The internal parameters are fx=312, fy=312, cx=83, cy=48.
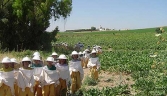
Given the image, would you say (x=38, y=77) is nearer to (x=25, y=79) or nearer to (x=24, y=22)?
(x=25, y=79)

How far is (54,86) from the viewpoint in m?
9.16

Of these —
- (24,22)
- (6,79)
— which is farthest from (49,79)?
(24,22)

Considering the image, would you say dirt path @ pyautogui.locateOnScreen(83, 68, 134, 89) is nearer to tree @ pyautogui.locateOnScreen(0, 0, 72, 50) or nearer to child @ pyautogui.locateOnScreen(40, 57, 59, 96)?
child @ pyautogui.locateOnScreen(40, 57, 59, 96)

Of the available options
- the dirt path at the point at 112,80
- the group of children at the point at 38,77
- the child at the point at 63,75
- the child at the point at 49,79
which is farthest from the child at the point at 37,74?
the dirt path at the point at 112,80

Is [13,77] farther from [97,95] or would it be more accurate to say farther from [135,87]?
[135,87]

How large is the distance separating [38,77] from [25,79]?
3.06 ft

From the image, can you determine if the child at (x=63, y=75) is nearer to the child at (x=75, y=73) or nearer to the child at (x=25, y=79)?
the child at (x=75, y=73)

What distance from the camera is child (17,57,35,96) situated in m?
8.23

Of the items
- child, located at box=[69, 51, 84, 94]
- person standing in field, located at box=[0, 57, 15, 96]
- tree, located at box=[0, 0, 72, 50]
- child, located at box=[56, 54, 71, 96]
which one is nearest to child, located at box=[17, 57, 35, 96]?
person standing in field, located at box=[0, 57, 15, 96]

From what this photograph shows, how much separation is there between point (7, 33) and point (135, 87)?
19.7 meters

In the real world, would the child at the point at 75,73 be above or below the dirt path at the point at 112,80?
above

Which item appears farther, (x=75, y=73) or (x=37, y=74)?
(x=75, y=73)

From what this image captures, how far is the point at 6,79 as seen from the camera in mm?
7938

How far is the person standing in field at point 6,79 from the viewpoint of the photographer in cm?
791
